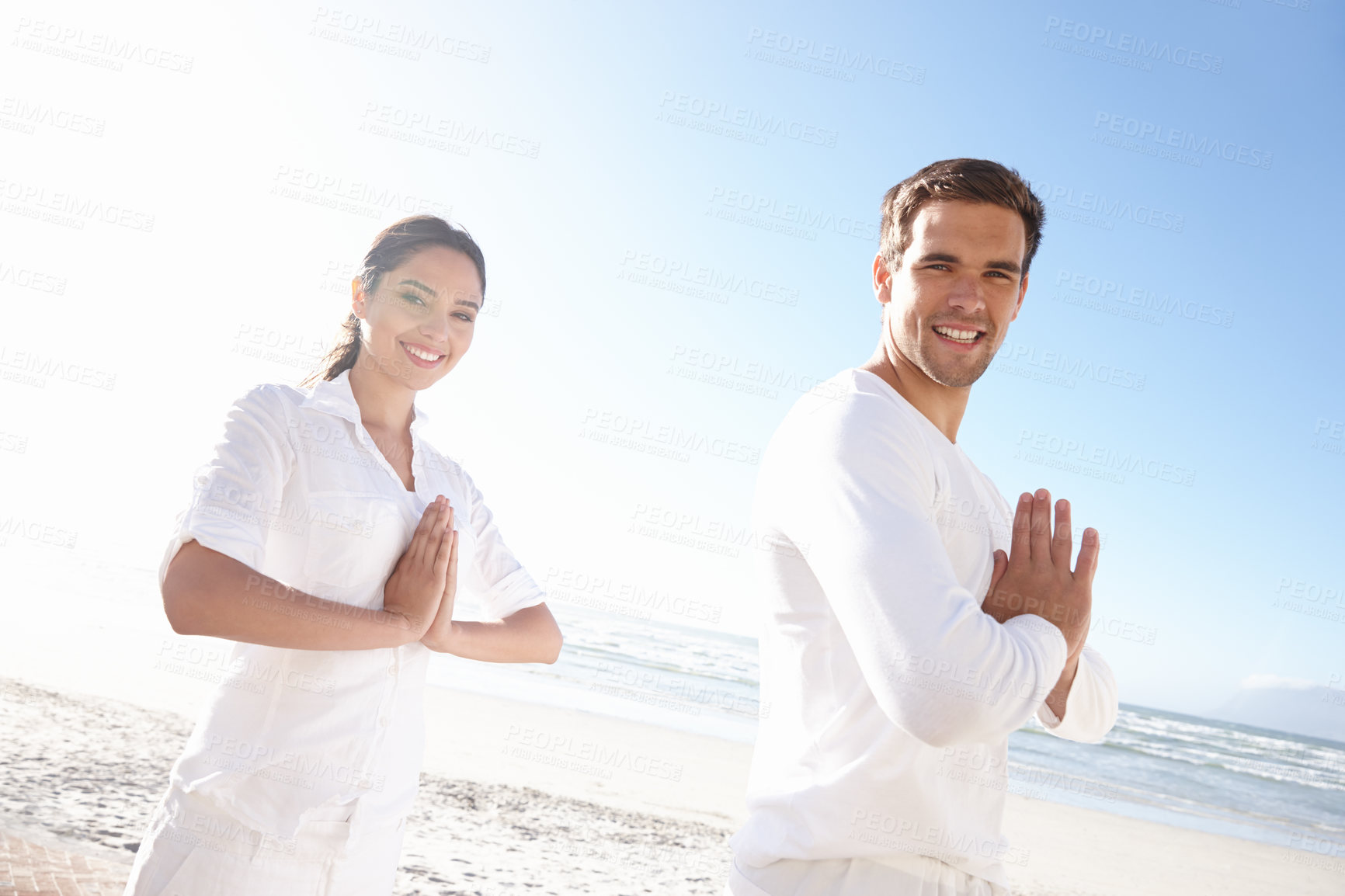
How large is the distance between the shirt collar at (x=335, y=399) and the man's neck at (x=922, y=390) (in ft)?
4.61

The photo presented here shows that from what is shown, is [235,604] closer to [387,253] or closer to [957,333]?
[387,253]

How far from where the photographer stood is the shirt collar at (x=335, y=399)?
7.78 feet

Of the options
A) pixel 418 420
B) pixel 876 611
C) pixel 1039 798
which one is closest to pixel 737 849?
pixel 876 611

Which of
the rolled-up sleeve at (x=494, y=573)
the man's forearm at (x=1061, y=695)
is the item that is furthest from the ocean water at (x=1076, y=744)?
the man's forearm at (x=1061, y=695)

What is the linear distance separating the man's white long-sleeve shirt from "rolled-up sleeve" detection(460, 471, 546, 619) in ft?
4.23

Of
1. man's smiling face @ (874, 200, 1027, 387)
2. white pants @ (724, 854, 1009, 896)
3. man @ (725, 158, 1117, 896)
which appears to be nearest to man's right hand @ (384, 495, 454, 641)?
man @ (725, 158, 1117, 896)

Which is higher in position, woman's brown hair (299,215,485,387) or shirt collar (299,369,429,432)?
woman's brown hair (299,215,485,387)

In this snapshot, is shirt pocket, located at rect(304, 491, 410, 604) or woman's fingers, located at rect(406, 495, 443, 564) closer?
shirt pocket, located at rect(304, 491, 410, 604)

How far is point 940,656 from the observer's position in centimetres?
Result: 126

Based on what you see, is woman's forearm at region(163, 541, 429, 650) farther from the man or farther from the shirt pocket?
the man

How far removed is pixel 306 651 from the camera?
85.2 inches

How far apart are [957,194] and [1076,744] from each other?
26.4 m

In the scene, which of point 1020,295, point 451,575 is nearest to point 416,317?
point 451,575

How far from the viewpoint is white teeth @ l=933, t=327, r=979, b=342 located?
179cm
